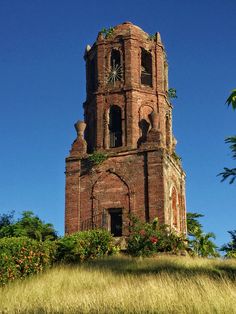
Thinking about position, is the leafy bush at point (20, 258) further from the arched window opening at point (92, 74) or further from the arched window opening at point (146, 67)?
the arched window opening at point (146, 67)

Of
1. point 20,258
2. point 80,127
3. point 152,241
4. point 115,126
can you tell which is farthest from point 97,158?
point 20,258

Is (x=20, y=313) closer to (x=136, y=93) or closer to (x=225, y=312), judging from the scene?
(x=225, y=312)

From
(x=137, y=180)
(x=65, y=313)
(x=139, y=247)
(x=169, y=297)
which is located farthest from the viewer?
(x=137, y=180)

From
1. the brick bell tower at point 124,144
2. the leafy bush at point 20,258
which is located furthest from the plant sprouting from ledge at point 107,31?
the leafy bush at point 20,258

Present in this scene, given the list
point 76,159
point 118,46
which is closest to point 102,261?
point 76,159

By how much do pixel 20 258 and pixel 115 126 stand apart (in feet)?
44.8

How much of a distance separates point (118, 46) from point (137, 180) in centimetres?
828

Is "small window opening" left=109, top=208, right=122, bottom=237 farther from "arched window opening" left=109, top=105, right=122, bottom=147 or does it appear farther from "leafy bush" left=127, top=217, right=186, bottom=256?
"arched window opening" left=109, top=105, right=122, bottom=147

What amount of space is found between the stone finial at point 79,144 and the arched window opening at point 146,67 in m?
4.43

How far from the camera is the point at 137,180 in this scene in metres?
28.4

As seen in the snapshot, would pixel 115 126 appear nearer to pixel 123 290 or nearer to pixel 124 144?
pixel 124 144

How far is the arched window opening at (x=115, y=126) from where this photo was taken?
30281mm

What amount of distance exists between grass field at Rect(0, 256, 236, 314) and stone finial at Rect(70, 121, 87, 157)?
28.6 ft

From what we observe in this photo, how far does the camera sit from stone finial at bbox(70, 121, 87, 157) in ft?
98.6
